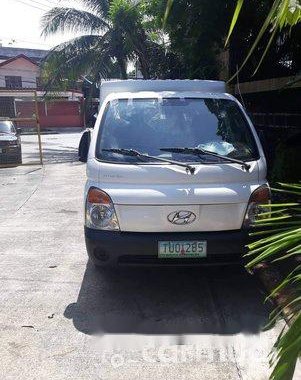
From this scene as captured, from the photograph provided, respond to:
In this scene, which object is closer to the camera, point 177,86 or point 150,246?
point 150,246

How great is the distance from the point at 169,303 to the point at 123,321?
509mm

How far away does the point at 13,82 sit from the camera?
1607 inches

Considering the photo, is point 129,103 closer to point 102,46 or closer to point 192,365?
point 192,365

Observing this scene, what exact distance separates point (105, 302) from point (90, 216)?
786 mm

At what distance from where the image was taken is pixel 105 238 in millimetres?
3785

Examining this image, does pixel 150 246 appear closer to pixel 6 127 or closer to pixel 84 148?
pixel 84 148

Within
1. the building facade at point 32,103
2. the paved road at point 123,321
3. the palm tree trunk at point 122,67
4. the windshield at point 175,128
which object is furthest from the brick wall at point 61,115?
the windshield at point 175,128

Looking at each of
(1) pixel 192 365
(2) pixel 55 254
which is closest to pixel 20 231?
(2) pixel 55 254

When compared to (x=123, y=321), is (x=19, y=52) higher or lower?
higher

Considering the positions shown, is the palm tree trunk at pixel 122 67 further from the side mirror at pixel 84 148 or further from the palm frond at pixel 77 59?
the side mirror at pixel 84 148

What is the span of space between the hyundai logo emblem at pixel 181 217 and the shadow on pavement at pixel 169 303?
0.61 metres

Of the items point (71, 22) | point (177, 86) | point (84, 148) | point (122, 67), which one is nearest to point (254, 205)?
point (177, 86)

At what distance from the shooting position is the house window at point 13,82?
133 ft

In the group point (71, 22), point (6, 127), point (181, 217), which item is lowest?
point (6, 127)
